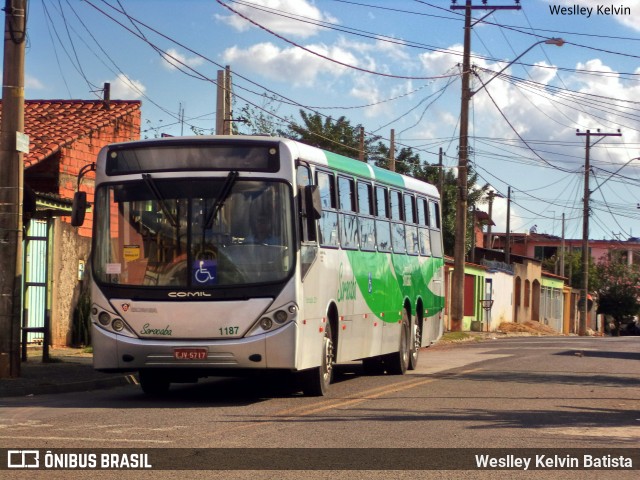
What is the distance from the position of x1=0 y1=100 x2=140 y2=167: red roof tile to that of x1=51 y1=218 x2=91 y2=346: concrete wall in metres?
1.89

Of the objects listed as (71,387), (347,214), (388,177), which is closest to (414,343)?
(388,177)

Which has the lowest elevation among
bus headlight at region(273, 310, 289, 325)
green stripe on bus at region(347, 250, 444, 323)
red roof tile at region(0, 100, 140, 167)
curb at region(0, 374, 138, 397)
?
curb at region(0, 374, 138, 397)

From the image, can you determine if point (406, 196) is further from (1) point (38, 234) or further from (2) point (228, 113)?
(2) point (228, 113)

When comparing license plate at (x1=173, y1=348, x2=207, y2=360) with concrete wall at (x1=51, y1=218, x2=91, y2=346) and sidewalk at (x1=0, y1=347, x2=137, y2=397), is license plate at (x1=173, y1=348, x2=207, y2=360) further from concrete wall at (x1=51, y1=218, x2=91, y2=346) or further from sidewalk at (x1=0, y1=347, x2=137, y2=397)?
concrete wall at (x1=51, y1=218, x2=91, y2=346)

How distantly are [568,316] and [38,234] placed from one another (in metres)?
68.8

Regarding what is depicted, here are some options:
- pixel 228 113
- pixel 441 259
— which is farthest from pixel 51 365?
pixel 228 113

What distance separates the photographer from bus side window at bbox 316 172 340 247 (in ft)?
52.7

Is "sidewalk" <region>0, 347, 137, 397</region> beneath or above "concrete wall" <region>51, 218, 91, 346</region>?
beneath

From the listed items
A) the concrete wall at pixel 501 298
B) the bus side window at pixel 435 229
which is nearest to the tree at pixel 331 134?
the concrete wall at pixel 501 298

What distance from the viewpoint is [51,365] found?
19219 millimetres

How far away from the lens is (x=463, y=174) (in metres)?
38.1

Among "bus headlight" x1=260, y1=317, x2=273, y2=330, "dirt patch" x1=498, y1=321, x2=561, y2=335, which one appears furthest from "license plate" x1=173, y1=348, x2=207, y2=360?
"dirt patch" x1=498, y1=321, x2=561, y2=335

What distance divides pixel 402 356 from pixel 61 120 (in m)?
11.9

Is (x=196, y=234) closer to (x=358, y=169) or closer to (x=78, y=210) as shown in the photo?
(x=78, y=210)
